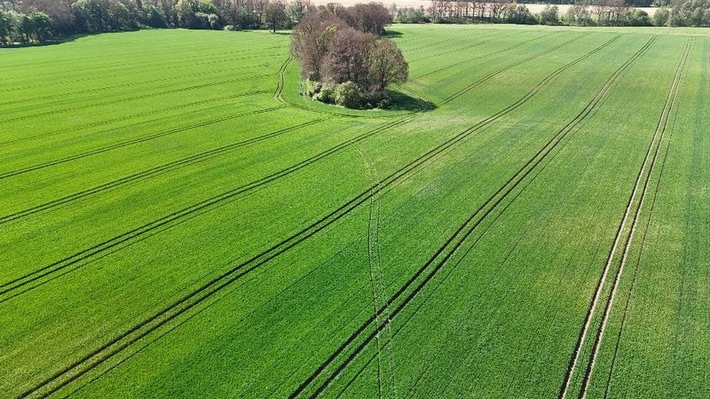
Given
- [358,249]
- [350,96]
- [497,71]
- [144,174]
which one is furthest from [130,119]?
[497,71]

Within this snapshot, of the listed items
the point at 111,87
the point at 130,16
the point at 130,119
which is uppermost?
Answer: the point at 130,16

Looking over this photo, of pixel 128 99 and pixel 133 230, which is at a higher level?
pixel 128 99

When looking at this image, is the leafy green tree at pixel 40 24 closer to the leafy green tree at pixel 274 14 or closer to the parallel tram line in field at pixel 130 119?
the leafy green tree at pixel 274 14

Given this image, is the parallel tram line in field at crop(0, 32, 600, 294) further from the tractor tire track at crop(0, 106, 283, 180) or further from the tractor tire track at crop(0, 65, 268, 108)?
the tractor tire track at crop(0, 65, 268, 108)

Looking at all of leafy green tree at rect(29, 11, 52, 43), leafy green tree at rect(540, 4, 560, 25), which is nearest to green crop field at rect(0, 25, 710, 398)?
leafy green tree at rect(29, 11, 52, 43)

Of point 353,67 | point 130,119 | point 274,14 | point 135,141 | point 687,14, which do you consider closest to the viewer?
point 135,141

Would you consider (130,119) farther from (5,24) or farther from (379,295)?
(5,24)

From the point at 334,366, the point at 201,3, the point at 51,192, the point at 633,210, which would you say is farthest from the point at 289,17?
the point at 334,366
